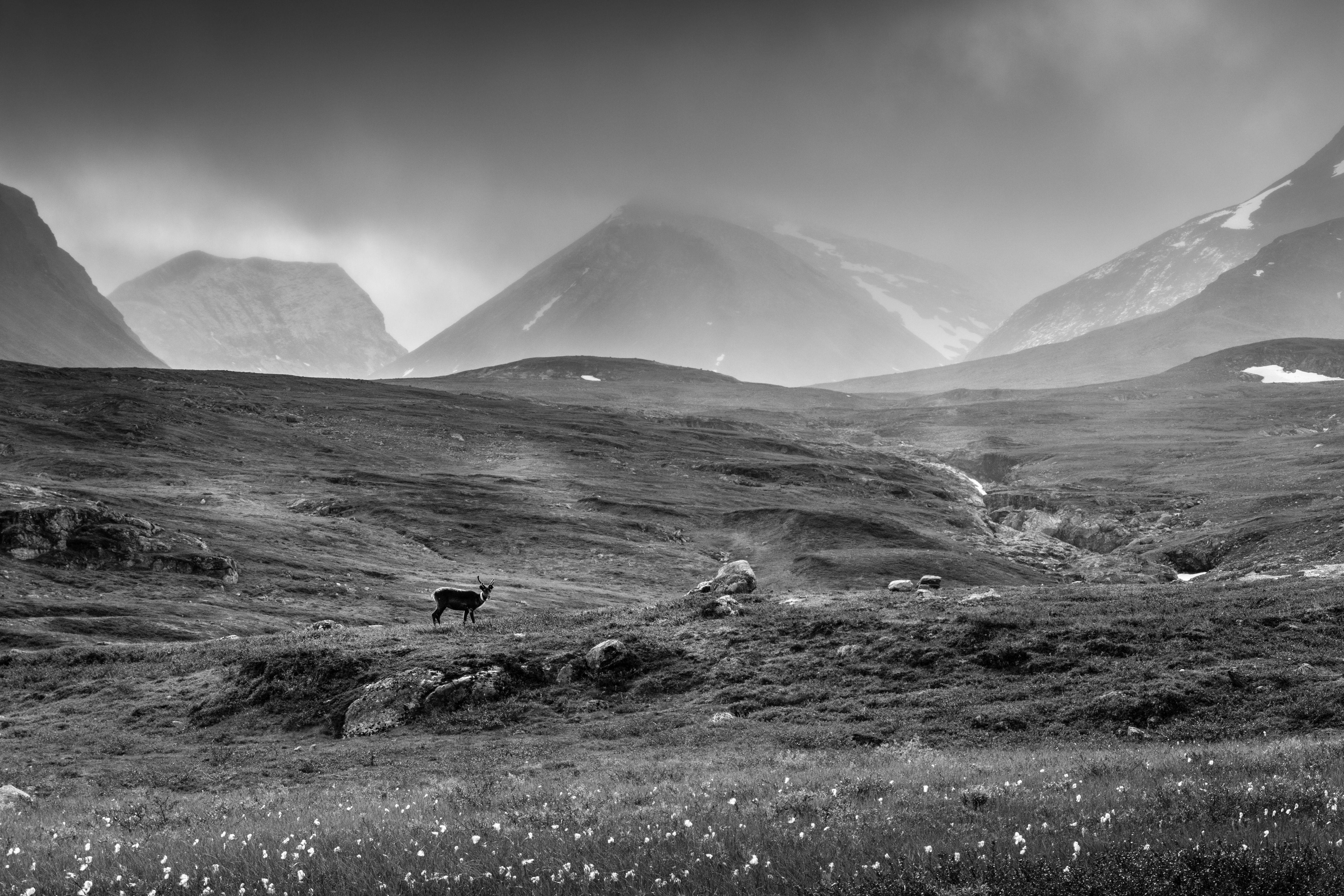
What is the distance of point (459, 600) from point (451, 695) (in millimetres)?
10125

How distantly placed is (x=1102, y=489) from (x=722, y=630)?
95636mm

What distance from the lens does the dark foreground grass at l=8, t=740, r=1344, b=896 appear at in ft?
26.3

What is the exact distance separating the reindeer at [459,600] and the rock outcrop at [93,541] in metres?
31.0

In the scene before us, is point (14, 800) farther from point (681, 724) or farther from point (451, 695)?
point (681, 724)

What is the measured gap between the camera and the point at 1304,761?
12289 mm

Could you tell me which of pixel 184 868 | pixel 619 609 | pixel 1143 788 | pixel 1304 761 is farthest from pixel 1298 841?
pixel 619 609

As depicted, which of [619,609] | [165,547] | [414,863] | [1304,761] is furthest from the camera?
[165,547]

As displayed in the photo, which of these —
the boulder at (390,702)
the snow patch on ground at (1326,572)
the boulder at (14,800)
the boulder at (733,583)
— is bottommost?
the boulder at (390,702)

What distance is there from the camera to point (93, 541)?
5725cm

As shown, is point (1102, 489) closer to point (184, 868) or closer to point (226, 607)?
point (226, 607)

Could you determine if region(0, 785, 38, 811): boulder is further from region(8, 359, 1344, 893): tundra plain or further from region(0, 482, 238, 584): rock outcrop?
region(0, 482, 238, 584): rock outcrop

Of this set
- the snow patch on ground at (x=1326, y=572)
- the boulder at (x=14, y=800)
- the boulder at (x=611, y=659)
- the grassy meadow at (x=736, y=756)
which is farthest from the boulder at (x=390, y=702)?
the snow patch on ground at (x=1326, y=572)

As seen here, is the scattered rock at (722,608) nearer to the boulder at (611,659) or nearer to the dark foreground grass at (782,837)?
the boulder at (611,659)

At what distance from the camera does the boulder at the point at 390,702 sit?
76.1ft
